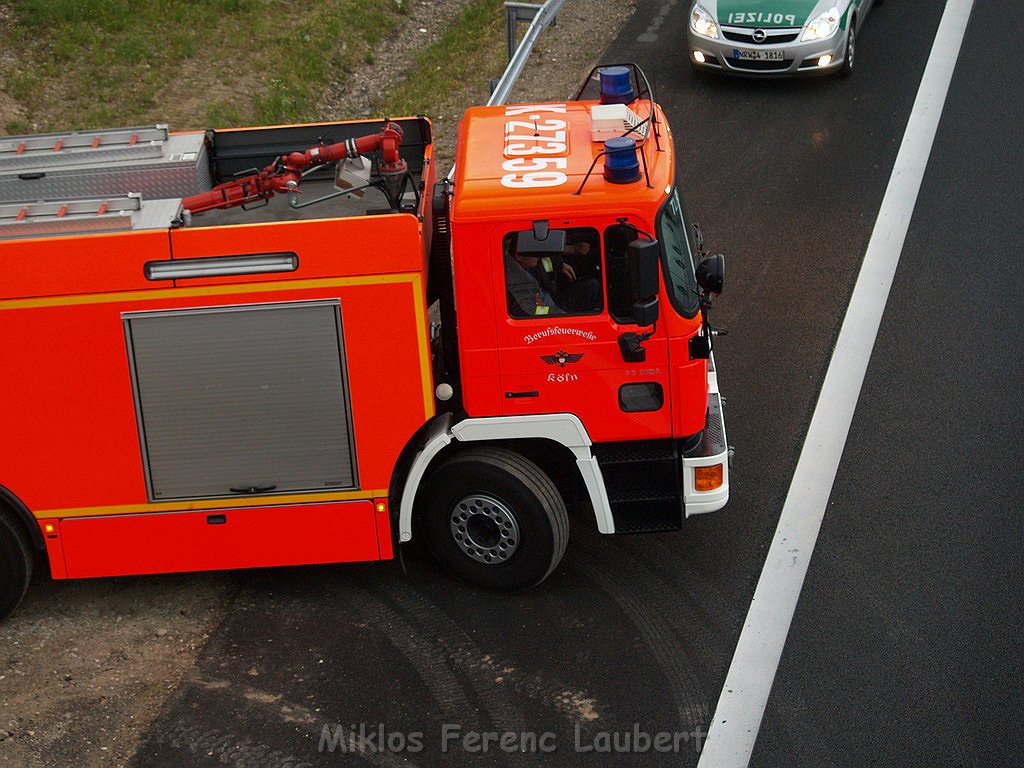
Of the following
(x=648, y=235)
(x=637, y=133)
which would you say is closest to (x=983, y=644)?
(x=648, y=235)

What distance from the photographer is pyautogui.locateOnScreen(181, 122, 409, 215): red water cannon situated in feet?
25.1

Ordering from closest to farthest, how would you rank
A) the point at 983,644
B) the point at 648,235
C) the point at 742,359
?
the point at 648,235, the point at 983,644, the point at 742,359

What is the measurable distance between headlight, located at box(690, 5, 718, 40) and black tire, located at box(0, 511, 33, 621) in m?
10.5

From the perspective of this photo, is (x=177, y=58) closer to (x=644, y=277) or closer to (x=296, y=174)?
(x=296, y=174)

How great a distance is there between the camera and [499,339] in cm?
732

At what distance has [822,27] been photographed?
15.0 meters

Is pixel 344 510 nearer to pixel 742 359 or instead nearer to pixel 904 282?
pixel 742 359

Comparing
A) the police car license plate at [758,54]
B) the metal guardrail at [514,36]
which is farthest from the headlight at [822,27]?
the metal guardrail at [514,36]

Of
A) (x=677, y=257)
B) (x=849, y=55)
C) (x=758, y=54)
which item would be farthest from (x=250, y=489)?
(x=849, y=55)

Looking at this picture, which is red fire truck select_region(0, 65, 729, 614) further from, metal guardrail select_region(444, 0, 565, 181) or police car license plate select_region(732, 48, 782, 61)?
police car license plate select_region(732, 48, 782, 61)

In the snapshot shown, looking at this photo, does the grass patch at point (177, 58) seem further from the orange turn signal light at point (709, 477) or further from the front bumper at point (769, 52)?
the orange turn signal light at point (709, 477)

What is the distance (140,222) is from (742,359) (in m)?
5.34

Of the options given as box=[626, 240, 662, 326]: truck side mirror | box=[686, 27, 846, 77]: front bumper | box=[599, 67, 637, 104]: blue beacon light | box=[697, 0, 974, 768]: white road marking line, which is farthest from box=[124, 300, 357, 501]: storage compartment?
box=[686, 27, 846, 77]: front bumper

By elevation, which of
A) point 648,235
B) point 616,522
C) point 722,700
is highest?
point 648,235
